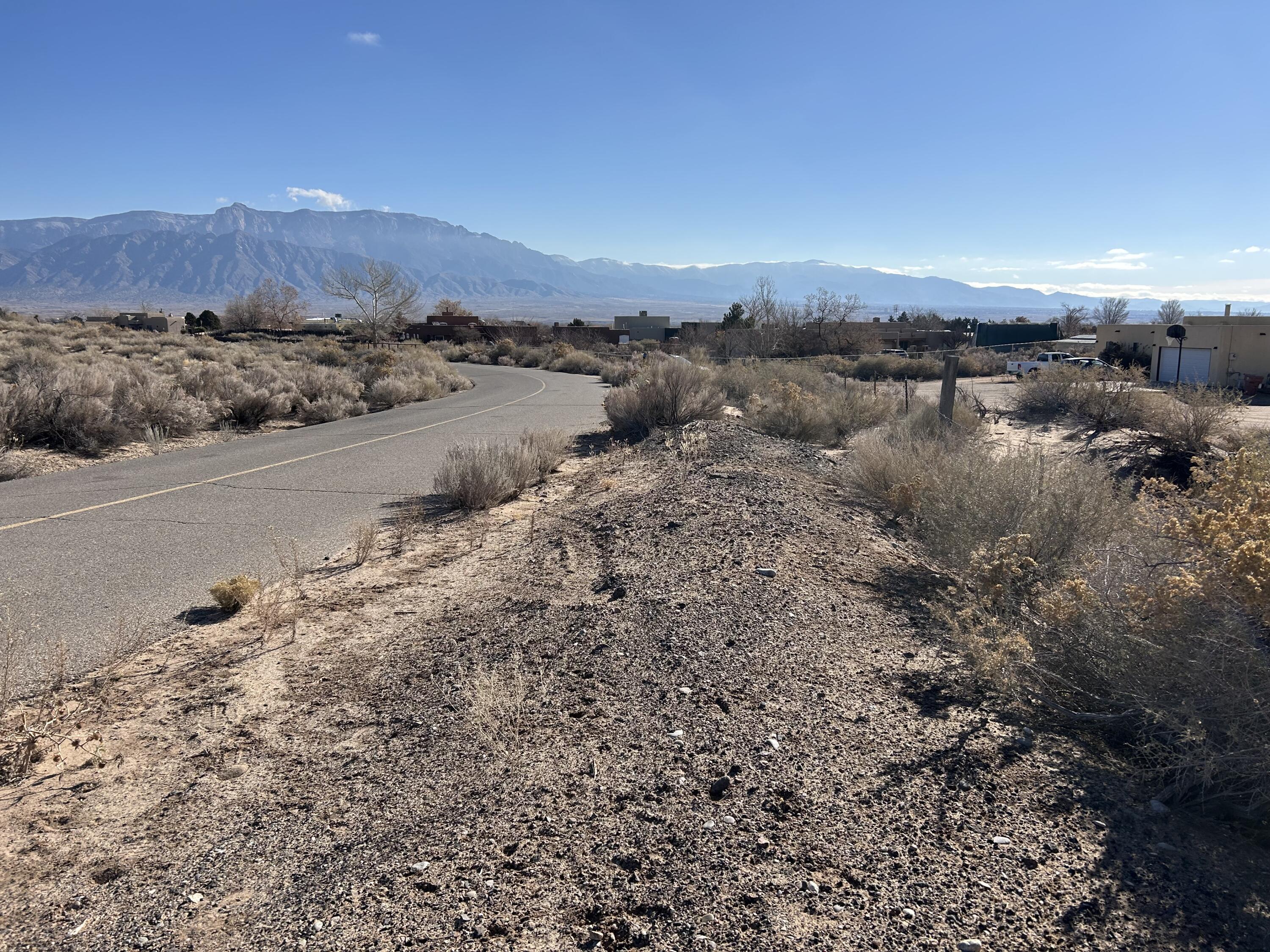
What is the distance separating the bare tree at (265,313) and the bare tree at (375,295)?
1404 centimetres

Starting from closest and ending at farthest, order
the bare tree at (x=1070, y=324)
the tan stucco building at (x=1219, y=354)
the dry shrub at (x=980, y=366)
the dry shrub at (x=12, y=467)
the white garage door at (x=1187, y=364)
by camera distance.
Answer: the dry shrub at (x=12, y=467)
the tan stucco building at (x=1219, y=354)
the white garage door at (x=1187, y=364)
the dry shrub at (x=980, y=366)
the bare tree at (x=1070, y=324)

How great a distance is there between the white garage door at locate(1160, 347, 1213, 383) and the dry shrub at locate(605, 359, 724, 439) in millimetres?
28835

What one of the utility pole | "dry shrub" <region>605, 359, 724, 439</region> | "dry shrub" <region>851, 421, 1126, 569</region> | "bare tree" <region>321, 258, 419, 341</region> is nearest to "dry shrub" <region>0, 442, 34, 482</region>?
"dry shrub" <region>605, 359, 724, 439</region>

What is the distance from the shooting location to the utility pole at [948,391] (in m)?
11.9

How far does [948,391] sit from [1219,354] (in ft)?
103

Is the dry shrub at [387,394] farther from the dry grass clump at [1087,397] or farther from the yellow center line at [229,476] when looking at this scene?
the dry grass clump at [1087,397]

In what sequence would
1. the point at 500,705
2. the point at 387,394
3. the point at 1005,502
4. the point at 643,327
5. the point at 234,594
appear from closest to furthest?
the point at 500,705, the point at 234,594, the point at 1005,502, the point at 387,394, the point at 643,327

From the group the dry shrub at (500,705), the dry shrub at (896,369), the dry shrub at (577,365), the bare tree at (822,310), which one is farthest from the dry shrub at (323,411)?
the bare tree at (822,310)

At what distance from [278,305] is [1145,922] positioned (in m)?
105

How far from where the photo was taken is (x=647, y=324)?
92312 mm

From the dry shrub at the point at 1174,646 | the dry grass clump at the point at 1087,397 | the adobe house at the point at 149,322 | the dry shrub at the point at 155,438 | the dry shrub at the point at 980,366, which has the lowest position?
the dry shrub at the point at 155,438

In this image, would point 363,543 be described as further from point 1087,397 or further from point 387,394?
point 1087,397

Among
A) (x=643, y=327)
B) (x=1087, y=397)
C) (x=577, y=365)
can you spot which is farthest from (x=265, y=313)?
(x=1087, y=397)

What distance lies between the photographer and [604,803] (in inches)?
131
